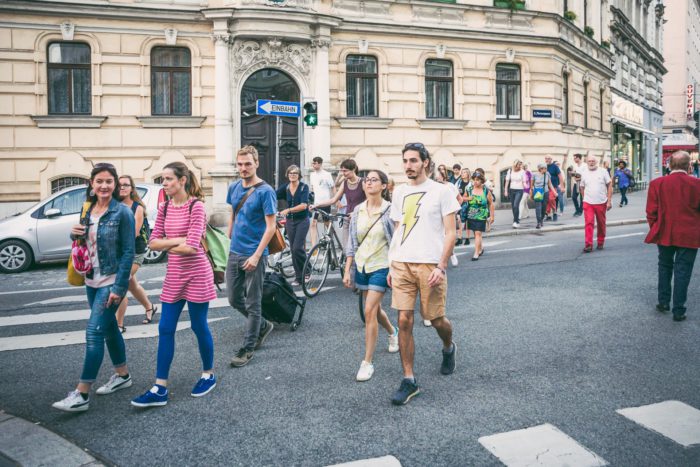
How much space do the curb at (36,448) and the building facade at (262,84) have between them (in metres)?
12.8

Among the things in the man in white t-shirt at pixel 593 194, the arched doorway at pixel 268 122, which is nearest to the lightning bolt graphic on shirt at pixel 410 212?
the man in white t-shirt at pixel 593 194

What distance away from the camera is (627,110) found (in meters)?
36.5

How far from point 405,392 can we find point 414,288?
77 cm

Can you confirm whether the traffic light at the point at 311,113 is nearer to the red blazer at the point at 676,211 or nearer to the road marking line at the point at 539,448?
the red blazer at the point at 676,211

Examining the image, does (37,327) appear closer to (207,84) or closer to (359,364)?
(359,364)

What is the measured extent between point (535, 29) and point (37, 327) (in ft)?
67.4

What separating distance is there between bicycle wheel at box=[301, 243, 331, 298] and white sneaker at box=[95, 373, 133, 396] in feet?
12.0

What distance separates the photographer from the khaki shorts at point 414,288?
4871mm

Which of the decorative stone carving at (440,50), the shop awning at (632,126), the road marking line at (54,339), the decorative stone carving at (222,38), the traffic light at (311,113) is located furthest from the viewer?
the shop awning at (632,126)

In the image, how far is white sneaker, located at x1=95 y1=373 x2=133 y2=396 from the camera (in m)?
5.04

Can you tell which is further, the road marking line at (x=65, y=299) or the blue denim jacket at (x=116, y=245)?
the road marking line at (x=65, y=299)

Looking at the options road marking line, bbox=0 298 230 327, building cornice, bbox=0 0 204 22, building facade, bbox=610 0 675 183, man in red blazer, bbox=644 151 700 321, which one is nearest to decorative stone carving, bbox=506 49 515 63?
building cornice, bbox=0 0 204 22

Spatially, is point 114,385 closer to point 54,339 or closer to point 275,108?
point 54,339

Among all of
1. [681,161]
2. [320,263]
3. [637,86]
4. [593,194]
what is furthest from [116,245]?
[637,86]
